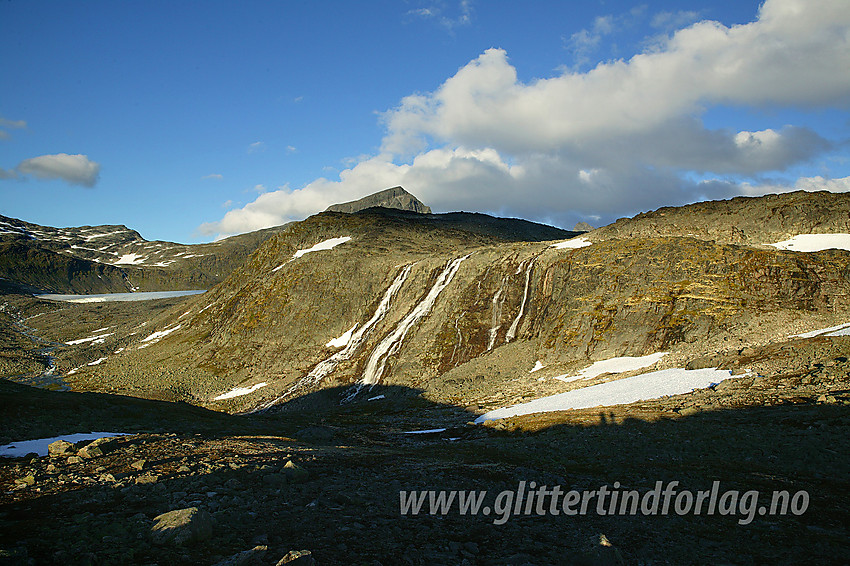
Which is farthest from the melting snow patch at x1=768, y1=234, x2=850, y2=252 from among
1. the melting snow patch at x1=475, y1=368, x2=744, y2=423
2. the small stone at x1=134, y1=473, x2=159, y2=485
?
the small stone at x1=134, y1=473, x2=159, y2=485

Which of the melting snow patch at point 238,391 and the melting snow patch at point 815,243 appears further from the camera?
the melting snow patch at point 238,391

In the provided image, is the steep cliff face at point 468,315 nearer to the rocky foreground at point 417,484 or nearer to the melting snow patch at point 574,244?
the melting snow patch at point 574,244

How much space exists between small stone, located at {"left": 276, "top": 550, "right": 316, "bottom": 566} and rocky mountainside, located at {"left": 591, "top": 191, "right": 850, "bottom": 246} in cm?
6844

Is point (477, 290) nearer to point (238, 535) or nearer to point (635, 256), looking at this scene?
point (635, 256)

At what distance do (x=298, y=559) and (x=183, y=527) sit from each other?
2.79 metres

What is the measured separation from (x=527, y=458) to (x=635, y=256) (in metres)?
46.5

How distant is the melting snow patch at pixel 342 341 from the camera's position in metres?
80.4

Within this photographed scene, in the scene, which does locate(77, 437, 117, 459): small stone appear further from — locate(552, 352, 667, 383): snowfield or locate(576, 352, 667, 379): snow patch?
locate(576, 352, 667, 379): snow patch

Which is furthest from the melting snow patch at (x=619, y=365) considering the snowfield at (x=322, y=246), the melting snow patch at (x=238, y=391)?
the snowfield at (x=322, y=246)

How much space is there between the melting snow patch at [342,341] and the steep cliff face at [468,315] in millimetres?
459

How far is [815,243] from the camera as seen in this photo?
56031mm

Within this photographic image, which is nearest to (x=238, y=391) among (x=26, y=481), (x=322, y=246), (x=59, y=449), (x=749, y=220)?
(x=322, y=246)

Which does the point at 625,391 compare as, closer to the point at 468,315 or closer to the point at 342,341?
the point at 468,315

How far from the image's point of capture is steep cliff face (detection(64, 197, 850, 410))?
4919 cm
